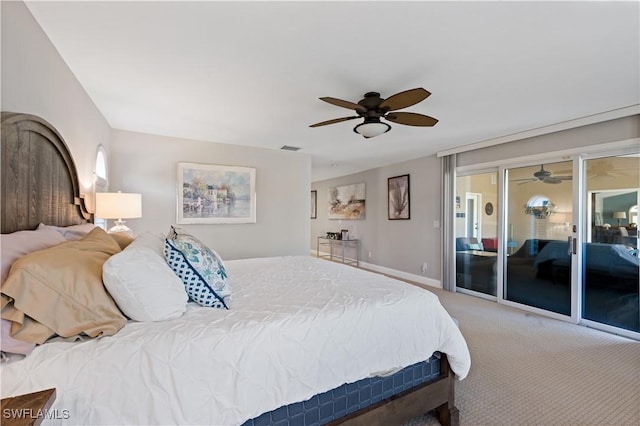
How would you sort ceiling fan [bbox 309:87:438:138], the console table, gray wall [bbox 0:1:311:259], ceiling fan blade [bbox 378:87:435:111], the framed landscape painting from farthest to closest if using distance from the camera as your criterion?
1. the console table
2. the framed landscape painting
3. ceiling fan [bbox 309:87:438:138]
4. ceiling fan blade [bbox 378:87:435:111]
5. gray wall [bbox 0:1:311:259]

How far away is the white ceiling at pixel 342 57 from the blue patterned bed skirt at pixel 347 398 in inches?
77.5

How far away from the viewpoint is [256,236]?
4.62m

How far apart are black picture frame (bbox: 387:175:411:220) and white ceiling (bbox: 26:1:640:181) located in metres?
2.32

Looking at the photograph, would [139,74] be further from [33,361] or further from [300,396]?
[300,396]

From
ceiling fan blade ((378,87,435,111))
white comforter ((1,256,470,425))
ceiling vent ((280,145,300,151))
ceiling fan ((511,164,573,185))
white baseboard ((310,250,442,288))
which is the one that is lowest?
white baseboard ((310,250,442,288))

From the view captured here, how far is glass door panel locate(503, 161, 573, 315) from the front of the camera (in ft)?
11.7

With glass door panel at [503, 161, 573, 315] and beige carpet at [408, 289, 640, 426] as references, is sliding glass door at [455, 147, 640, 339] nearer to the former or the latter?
glass door panel at [503, 161, 573, 315]

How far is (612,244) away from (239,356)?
13.3 feet

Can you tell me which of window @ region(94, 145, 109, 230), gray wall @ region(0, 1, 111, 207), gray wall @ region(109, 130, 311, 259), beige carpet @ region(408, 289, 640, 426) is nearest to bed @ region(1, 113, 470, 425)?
gray wall @ region(0, 1, 111, 207)

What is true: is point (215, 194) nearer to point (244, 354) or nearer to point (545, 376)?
point (244, 354)

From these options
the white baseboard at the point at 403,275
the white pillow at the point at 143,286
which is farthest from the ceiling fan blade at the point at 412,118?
the white baseboard at the point at 403,275

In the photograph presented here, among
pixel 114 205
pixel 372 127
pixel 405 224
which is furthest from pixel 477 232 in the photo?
pixel 114 205

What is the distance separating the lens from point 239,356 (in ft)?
3.99

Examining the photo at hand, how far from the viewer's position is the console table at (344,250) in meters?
6.98
